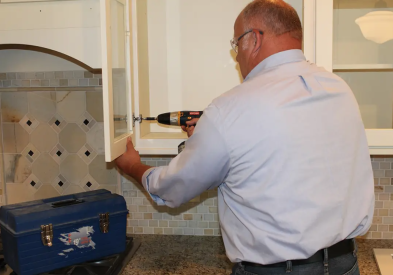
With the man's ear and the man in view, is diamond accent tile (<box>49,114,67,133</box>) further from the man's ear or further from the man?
the man's ear

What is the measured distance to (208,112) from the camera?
1025mm

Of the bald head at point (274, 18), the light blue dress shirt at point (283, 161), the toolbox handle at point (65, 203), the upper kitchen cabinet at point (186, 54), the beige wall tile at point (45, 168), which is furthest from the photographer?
the beige wall tile at point (45, 168)

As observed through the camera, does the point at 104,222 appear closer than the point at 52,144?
Yes

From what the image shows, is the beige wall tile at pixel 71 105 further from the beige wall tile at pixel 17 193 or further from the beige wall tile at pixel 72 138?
the beige wall tile at pixel 17 193

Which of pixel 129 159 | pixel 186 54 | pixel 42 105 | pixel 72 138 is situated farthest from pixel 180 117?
pixel 42 105

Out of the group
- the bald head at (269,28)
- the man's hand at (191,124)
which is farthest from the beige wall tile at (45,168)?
the bald head at (269,28)

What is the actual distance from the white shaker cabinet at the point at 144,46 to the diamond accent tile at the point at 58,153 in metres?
0.41

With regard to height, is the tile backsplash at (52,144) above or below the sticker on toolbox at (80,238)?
above

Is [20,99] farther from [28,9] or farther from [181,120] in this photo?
[181,120]

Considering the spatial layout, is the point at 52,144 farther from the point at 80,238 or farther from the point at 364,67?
the point at 364,67

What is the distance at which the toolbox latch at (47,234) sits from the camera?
1.40m

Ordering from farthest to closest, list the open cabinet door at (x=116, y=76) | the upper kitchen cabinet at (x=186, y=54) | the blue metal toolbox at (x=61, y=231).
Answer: the upper kitchen cabinet at (x=186, y=54), the blue metal toolbox at (x=61, y=231), the open cabinet door at (x=116, y=76)

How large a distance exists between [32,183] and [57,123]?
31cm

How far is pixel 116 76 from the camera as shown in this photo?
1427mm
